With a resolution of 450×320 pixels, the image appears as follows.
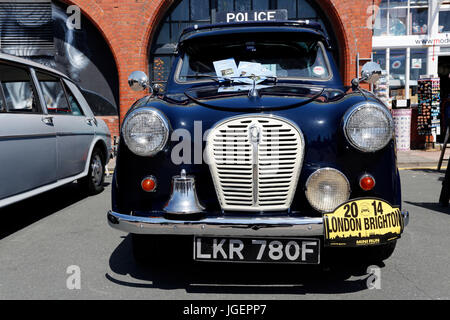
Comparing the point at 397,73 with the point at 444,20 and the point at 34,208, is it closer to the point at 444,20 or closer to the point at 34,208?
the point at 444,20

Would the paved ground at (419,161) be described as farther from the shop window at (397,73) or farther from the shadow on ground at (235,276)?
the shadow on ground at (235,276)

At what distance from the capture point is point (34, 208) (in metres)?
4.93

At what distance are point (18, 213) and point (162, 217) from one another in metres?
3.22

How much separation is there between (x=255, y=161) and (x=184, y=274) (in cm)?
101

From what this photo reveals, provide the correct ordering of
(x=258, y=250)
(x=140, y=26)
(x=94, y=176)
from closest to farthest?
(x=258, y=250)
(x=94, y=176)
(x=140, y=26)

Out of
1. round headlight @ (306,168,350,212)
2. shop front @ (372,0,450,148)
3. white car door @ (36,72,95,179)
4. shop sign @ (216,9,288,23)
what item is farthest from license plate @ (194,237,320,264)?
shop front @ (372,0,450,148)

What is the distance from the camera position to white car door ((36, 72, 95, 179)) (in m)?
4.38

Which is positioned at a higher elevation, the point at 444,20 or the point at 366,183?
the point at 444,20

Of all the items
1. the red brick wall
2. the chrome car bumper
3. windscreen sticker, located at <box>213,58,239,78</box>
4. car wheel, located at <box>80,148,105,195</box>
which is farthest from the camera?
the red brick wall

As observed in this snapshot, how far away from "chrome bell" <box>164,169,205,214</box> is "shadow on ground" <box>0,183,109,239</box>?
93.6 inches

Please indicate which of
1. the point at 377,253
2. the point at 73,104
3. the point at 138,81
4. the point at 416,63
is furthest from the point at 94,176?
the point at 416,63

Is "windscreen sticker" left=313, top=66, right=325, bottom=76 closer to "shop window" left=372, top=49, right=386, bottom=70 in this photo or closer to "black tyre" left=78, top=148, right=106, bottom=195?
"black tyre" left=78, top=148, right=106, bottom=195

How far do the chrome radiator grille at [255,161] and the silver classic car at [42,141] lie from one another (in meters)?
2.11

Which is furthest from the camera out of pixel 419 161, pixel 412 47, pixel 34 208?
pixel 412 47
